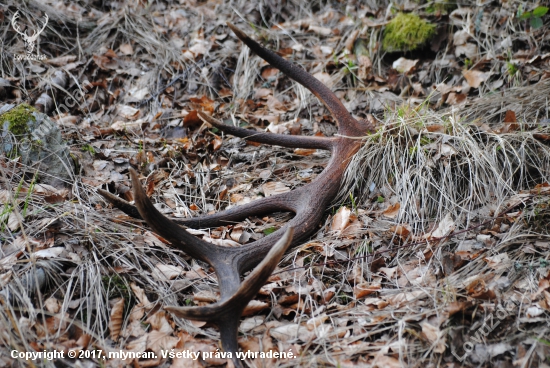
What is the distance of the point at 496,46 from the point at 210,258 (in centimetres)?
293

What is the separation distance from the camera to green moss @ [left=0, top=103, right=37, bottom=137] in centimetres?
269

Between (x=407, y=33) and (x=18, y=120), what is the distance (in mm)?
2999

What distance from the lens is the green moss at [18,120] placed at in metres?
2.69

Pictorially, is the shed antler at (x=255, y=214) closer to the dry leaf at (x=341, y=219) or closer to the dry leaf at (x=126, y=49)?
the dry leaf at (x=341, y=219)

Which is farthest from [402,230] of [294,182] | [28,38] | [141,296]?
[28,38]

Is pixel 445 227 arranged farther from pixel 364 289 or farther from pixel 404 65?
pixel 404 65

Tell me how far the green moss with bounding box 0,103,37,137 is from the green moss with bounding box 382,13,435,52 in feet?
9.25

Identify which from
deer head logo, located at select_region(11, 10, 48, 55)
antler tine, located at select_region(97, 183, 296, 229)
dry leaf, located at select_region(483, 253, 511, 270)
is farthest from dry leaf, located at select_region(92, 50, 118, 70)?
dry leaf, located at select_region(483, 253, 511, 270)

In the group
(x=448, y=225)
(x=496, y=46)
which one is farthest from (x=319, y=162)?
(x=496, y=46)

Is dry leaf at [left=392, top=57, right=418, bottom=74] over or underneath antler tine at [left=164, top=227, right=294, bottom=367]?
over

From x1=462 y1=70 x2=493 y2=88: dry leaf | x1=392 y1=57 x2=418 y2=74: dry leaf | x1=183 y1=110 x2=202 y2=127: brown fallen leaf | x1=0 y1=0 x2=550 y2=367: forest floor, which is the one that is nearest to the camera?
x1=0 y1=0 x2=550 y2=367: forest floor

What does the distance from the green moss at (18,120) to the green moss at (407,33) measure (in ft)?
9.25

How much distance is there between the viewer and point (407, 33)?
3.85 metres

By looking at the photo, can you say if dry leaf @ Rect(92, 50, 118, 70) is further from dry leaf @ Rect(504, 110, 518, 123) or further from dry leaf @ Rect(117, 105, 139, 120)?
dry leaf @ Rect(504, 110, 518, 123)
